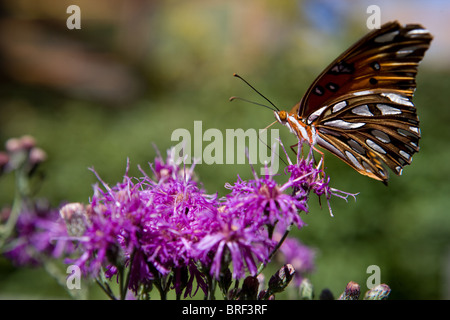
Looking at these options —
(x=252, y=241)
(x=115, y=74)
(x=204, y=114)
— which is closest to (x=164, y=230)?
(x=252, y=241)

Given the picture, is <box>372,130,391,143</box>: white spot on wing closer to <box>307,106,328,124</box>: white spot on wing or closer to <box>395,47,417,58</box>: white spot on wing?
<box>307,106,328,124</box>: white spot on wing

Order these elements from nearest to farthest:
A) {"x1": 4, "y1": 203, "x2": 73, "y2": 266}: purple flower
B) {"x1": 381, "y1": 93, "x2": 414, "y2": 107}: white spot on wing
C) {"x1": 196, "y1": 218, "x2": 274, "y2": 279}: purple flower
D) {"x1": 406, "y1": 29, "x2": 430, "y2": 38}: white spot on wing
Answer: {"x1": 196, "y1": 218, "x2": 274, "y2": 279}: purple flower, {"x1": 406, "y1": 29, "x2": 430, "y2": 38}: white spot on wing, {"x1": 381, "y1": 93, "x2": 414, "y2": 107}: white spot on wing, {"x1": 4, "y1": 203, "x2": 73, "y2": 266}: purple flower

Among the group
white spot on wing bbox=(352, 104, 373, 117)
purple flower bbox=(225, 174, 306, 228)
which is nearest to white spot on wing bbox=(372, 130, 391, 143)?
white spot on wing bbox=(352, 104, 373, 117)

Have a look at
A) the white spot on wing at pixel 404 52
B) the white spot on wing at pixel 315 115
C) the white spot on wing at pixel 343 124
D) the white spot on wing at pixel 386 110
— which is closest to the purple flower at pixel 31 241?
the white spot on wing at pixel 315 115

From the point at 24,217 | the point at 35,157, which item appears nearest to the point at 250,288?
the point at 24,217

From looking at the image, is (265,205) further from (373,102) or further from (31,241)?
(31,241)

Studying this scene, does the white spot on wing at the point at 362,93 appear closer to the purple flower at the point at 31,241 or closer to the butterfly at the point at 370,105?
the butterfly at the point at 370,105
